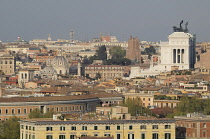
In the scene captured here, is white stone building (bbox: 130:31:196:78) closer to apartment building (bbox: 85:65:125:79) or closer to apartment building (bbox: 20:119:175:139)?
apartment building (bbox: 85:65:125:79)

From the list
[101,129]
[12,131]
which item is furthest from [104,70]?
[101,129]

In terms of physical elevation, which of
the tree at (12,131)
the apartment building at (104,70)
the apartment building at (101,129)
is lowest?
the tree at (12,131)

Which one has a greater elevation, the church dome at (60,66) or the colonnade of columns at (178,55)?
the colonnade of columns at (178,55)

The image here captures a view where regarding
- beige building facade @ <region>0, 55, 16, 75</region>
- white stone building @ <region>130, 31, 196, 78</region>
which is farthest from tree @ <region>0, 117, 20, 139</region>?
A: beige building facade @ <region>0, 55, 16, 75</region>

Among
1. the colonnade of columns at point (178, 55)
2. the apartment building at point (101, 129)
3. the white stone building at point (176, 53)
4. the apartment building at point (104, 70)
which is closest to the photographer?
the apartment building at point (101, 129)

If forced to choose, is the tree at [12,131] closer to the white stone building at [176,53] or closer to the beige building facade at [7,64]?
the white stone building at [176,53]

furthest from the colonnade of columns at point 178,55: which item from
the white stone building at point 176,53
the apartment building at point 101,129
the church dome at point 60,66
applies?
the apartment building at point 101,129

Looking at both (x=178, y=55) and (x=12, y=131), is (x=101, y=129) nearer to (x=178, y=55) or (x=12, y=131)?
(x=12, y=131)

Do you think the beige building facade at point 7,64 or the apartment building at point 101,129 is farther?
the beige building facade at point 7,64

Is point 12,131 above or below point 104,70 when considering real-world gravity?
below

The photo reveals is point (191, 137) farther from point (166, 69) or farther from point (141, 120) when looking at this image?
point (166, 69)

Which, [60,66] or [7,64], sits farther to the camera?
[60,66]

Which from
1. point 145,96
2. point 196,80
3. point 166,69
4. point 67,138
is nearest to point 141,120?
point 67,138

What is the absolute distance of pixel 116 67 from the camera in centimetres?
16788
